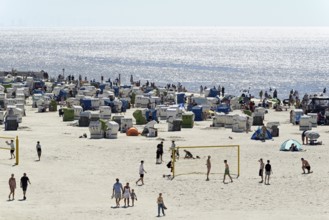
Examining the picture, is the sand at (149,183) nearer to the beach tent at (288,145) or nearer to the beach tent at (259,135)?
the beach tent at (259,135)

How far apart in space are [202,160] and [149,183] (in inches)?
188

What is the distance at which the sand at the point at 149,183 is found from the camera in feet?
82.6

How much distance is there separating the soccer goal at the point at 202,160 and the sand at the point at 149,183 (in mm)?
334

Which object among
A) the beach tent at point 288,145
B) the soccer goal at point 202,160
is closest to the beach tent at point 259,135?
the beach tent at point 288,145

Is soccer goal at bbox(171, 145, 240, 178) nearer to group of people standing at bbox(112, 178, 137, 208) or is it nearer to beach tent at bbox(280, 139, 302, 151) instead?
beach tent at bbox(280, 139, 302, 151)

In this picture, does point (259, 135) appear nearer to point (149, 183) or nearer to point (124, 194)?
point (149, 183)

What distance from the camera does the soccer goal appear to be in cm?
3161

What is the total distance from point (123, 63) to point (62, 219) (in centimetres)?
14516

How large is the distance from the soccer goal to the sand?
334 mm

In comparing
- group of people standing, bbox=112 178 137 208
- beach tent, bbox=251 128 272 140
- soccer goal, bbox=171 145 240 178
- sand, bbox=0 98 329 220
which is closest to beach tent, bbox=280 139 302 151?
sand, bbox=0 98 329 220

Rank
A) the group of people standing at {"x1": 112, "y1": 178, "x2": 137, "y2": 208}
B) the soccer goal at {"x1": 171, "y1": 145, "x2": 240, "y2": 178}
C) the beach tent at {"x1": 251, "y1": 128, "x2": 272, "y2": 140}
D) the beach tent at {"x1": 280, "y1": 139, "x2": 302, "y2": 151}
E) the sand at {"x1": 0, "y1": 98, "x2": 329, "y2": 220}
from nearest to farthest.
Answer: the sand at {"x1": 0, "y1": 98, "x2": 329, "y2": 220}, the group of people standing at {"x1": 112, "y1": 178, "x2": 137, "y2": 208}, the soccer goal at {"x1": 171, "y1": 145, "x2": 240, "y2": 178}, the beach tent at {"x1": 280, "y1": 139, "x2": 302, "y2": 151}, the beach tent at {"x1": 251, "y1": 128, "x2": 272, "y2": 140}

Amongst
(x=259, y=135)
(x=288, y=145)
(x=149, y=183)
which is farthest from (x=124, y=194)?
(x=259, y=135)

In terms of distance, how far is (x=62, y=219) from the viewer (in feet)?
78.7

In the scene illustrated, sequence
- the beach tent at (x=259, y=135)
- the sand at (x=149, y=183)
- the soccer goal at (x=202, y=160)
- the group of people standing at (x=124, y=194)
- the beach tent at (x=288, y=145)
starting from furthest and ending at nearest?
the beach tent at (x=259, y=135), the beach tent at (x=288, y=145), the soccer goal at (x=202, y=160), the group of people standing at (x=124, y=194), the sand at (x=149, y=183)
